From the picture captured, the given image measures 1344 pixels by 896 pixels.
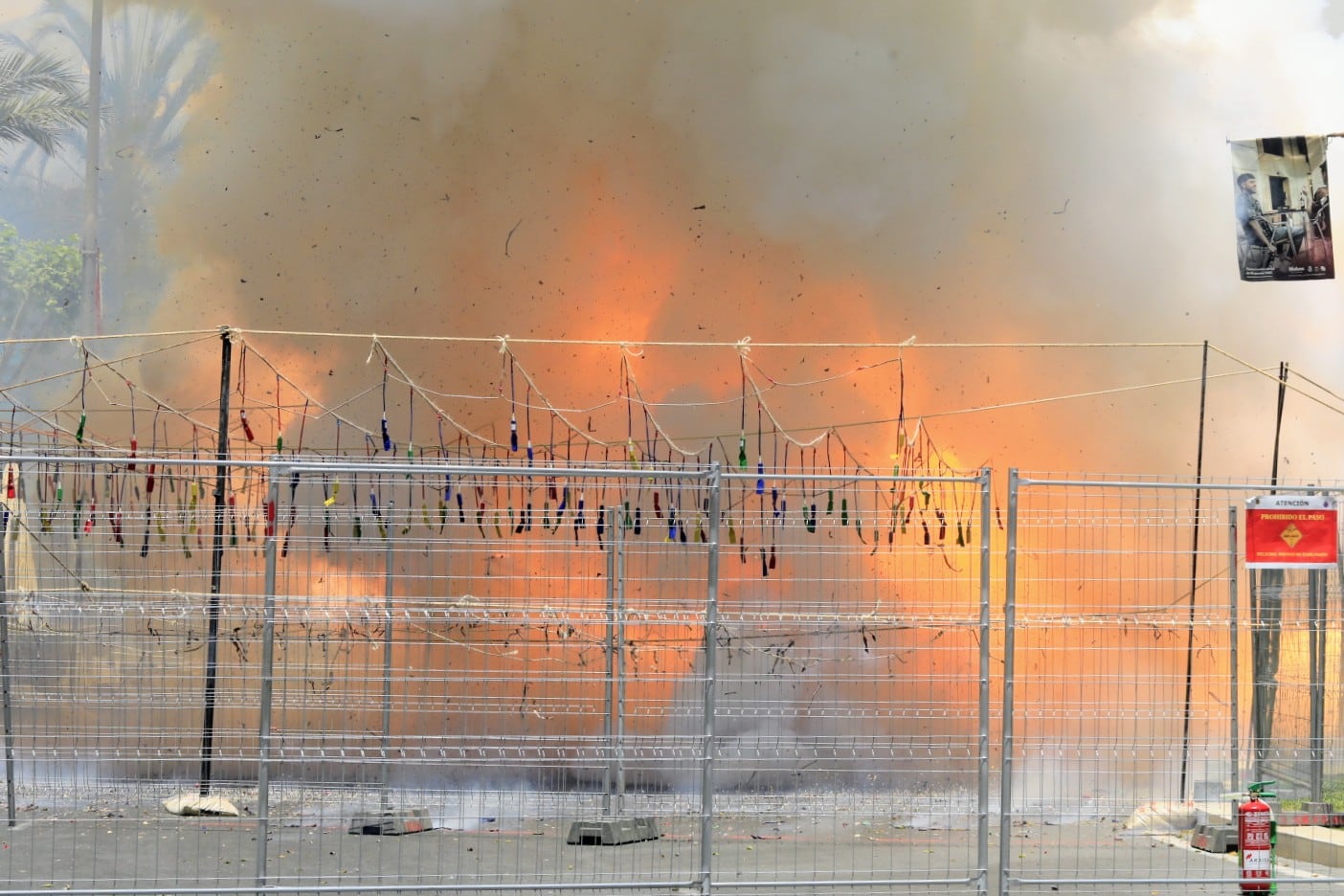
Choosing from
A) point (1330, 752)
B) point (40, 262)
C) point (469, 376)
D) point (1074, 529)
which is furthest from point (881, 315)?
point (40, 262)

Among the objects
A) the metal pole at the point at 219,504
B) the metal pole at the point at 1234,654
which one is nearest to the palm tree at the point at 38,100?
the metal pole at the point at 219,504

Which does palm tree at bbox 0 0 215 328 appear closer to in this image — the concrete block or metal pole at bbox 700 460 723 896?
the concrete block

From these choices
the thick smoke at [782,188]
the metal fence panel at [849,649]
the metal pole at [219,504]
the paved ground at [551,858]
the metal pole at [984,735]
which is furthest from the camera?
the thick smoke at [782,188]

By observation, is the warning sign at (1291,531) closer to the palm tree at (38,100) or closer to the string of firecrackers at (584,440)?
the string of firecrackers at (584,440)

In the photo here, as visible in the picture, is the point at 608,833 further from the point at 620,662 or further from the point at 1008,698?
the point at 1008,698

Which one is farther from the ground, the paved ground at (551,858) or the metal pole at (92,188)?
the metal pole at (92,188)

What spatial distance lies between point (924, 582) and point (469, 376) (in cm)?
323

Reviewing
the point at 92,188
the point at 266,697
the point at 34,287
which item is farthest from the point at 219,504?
the point at 266,697

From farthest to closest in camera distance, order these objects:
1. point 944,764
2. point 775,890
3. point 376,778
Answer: point 944,764 → point 376,778 → point 775,890

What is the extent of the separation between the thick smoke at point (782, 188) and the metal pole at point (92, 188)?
1.60ft

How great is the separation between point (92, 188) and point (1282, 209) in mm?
7610

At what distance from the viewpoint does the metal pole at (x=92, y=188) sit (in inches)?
358

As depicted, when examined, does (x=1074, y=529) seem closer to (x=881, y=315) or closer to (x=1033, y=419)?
(x=1033, y=419)

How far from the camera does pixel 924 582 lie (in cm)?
945
